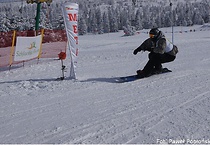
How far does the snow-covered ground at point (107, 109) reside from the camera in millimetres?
4109

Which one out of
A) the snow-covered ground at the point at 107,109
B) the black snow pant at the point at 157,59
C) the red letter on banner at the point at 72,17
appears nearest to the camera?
the snow-covered ground at the point at 107,109

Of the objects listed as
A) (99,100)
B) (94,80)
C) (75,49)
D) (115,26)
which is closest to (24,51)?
(75,49)

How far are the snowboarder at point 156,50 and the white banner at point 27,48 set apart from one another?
5324 mm

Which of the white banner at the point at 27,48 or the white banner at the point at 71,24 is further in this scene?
the white banner at the point at 27,48

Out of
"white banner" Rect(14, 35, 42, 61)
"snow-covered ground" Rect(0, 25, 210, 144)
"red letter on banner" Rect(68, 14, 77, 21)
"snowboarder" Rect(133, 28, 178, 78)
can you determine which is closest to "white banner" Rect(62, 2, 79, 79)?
"red letter on banner" Rect(68, 14, 77, 21)

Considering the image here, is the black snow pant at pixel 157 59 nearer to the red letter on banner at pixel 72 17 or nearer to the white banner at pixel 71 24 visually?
the white banner at pixel 71 24

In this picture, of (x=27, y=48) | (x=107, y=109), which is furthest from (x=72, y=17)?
(x=27, y=48)

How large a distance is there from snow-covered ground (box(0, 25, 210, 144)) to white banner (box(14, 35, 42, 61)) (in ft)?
8.77

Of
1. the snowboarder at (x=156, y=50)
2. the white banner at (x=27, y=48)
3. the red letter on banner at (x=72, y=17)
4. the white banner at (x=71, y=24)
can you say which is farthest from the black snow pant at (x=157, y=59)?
the white banner at (x=27, y=48)

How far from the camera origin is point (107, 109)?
5.36 metres

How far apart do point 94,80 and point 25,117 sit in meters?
3.21

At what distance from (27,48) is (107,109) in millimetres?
7328

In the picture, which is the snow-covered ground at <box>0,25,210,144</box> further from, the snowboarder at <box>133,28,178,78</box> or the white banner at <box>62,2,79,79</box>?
the white banner at <box>62,2,79,79</box>

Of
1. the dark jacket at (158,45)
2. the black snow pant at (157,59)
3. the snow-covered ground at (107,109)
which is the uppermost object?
the dark jacket at (158,45)
